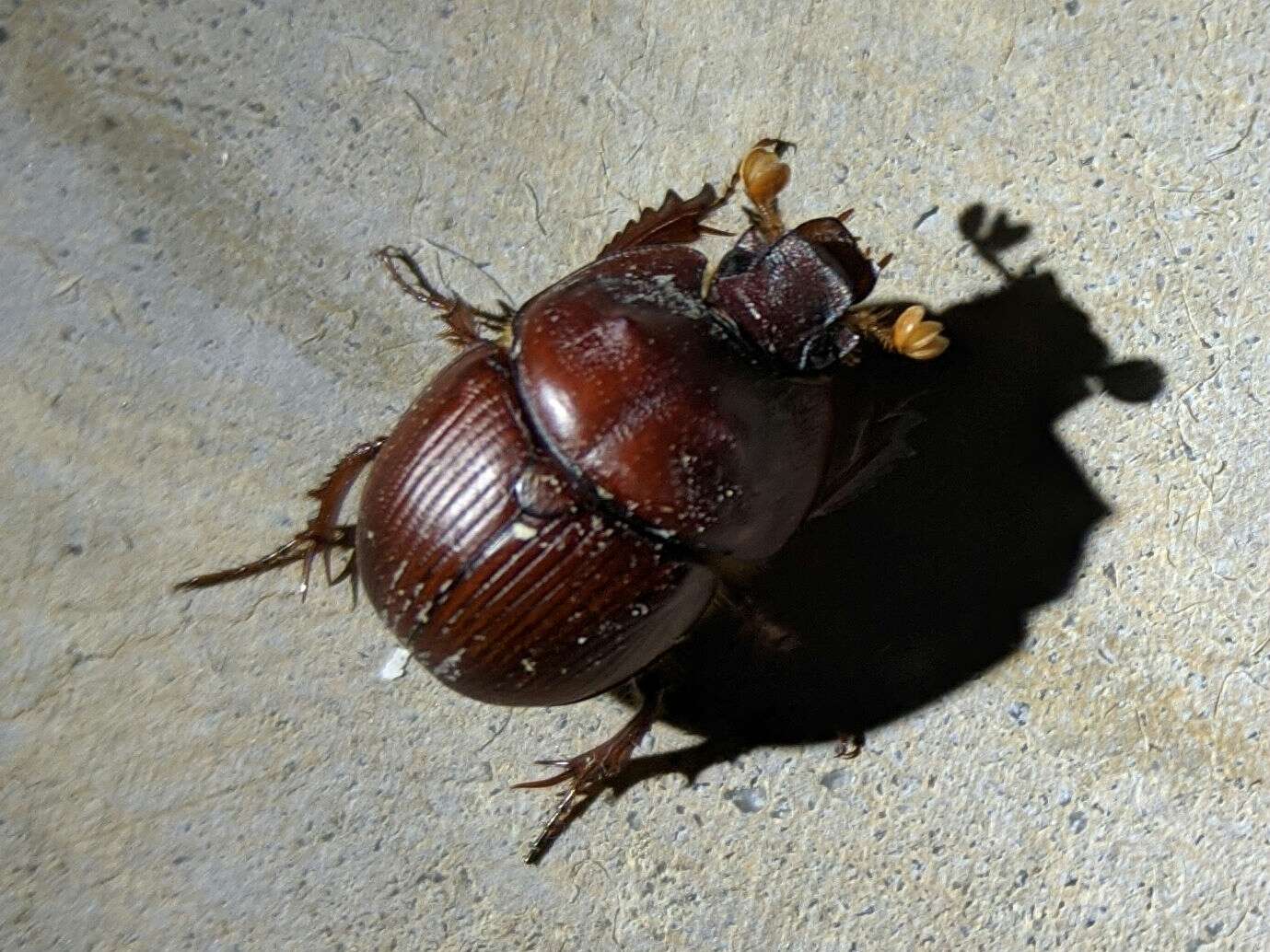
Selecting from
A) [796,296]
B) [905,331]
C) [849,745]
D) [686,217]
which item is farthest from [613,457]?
[849,745]

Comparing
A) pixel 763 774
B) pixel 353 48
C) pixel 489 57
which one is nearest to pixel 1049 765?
pixel 763 774

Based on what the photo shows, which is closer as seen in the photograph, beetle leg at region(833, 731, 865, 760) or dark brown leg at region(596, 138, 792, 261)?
dark brown leg at region(596, 138, 792, 261)

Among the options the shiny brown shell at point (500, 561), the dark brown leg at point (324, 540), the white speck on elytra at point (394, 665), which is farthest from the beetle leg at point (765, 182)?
the white speck on elytra at point (394, 665)

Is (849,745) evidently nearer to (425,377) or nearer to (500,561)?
(500,561)

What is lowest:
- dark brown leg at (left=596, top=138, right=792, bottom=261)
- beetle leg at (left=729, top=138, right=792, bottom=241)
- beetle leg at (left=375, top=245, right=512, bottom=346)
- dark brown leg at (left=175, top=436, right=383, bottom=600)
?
dark brown leg at (left=175, top=436, right=383, bottom=600)

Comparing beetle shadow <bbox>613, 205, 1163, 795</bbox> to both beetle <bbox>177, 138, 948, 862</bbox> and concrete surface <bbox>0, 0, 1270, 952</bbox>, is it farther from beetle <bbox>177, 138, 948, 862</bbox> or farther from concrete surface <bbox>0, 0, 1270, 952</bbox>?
beetle <bbox>177, 138, 948, 862</bbox>

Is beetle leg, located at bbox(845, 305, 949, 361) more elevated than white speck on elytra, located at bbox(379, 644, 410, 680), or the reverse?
beetle leg, located at bbox(845, 305, 949, 361)

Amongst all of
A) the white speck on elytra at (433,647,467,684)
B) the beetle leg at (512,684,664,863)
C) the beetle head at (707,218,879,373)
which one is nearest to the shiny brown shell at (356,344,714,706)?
the white speck on elytra at (433,647,467,684)

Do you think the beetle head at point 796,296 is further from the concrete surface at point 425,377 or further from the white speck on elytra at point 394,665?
the white speck on elytra at point 394,665
